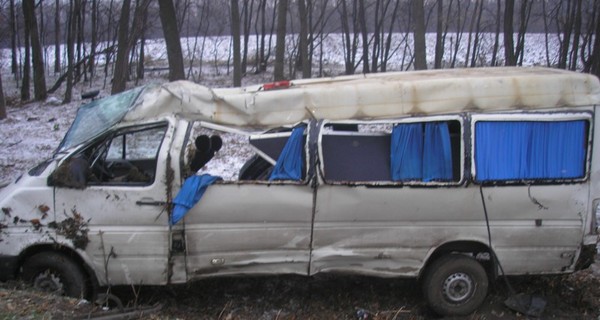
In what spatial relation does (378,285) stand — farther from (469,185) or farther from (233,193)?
(233,193)

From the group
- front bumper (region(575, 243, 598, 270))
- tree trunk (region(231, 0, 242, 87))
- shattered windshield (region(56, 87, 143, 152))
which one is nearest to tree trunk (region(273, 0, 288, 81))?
tree trunk (region(231, 0, 242, 87))

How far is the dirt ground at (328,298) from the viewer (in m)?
5.03

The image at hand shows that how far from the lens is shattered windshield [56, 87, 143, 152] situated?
496 cm

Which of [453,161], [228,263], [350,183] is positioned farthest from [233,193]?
[453,161]

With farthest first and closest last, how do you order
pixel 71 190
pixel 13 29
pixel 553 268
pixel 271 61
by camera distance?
pixel 271 61 < pixel 13 29 < pixel 553 268 < pixel 71 190

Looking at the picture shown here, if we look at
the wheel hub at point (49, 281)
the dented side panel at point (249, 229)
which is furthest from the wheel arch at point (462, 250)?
the wheel hub at point (49, 281)

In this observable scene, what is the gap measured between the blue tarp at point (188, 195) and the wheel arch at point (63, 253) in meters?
0.94

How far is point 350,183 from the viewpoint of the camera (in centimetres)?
471

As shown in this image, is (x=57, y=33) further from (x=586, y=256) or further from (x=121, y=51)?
(x=586, y=256)

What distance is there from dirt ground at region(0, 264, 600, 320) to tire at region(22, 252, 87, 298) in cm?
15

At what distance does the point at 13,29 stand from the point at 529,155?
2997 centimetres

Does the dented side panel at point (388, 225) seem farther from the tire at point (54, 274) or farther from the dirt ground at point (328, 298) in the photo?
the tire at point (54, 274)

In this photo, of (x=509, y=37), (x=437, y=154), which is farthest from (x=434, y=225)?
(x=509, y=37)

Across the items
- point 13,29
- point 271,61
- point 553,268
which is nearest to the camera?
point 553,268
